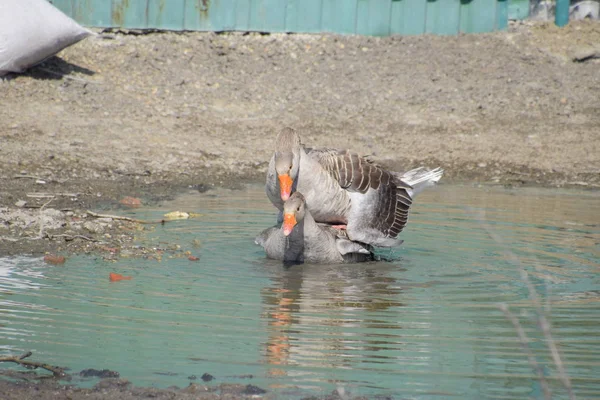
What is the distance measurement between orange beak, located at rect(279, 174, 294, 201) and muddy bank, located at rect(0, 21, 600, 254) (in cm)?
238

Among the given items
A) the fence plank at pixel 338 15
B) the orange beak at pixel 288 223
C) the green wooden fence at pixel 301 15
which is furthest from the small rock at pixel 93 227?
the fence plank at pixel 338 15

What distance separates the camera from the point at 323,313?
20.9 ft

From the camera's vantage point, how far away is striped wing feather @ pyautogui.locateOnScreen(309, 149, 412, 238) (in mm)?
8219

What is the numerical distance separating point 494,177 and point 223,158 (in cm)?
345

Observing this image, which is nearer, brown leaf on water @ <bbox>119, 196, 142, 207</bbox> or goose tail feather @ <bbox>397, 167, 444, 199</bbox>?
goose tail feather @ <bbox>397, 167, 444, 199</bbox>

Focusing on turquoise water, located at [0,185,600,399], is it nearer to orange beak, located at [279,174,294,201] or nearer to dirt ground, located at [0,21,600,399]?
orange beak, located at [279,174,294,201]

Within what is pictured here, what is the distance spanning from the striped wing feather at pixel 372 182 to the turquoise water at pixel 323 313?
1.05ft

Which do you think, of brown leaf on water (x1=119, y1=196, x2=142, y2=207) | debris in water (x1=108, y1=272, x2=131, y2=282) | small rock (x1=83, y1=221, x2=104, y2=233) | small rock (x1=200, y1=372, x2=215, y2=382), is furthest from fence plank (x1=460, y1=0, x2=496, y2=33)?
small rock (x1=200, y1=372, x2=215, y2=382)

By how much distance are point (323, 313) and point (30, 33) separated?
7.67 m

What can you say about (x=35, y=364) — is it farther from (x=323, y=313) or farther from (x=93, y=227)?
(x=93, y=227)

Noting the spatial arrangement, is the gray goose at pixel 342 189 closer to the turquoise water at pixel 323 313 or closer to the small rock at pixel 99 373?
the turquoise water at pixel 323 313

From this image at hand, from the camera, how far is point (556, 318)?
6.26 metres

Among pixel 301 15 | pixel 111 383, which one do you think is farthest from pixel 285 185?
pixel 301 15

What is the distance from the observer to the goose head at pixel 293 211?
7.36 meters
